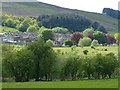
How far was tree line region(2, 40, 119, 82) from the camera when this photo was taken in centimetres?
6944

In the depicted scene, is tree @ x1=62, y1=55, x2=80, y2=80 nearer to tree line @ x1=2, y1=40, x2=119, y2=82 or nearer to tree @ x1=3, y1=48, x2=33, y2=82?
tree line @ x1=2, y1=40, x2=119, y2=82

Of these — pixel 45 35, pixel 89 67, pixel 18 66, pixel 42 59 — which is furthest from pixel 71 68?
pixel 45 35

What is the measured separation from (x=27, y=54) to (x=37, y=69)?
3.46 m

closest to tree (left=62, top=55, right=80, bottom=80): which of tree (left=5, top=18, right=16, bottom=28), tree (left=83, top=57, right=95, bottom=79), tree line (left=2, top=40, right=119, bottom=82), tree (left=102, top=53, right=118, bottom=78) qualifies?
→ tree line (left=2, top=40, right=119, bottom=82)

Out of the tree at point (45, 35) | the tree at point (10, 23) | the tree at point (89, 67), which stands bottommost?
the tree at point (89, 67)

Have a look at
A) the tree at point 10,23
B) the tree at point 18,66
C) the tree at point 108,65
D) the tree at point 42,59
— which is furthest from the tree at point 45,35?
the tree at point 18,66

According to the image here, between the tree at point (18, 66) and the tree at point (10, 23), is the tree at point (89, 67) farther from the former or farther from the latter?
the tree at point (10, 23)

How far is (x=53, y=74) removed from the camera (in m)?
73.1

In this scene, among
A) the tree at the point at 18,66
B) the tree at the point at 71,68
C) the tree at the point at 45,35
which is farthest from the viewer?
the tree at the point at 45,35

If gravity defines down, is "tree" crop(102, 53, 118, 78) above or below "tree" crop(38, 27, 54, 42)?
below

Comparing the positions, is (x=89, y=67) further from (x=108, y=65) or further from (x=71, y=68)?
(x=108, y=65)

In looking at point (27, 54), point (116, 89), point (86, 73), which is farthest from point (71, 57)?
point (116, 89)

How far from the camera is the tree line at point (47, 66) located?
69.4 meters

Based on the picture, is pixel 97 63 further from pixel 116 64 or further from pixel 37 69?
pixel 37 69
